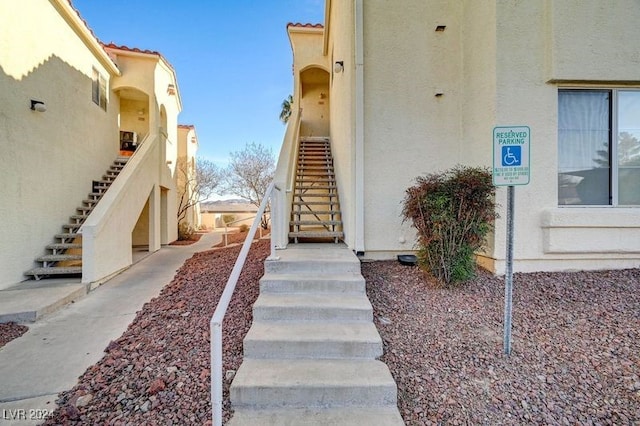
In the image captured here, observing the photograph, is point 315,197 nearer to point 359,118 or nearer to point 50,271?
point 359,118

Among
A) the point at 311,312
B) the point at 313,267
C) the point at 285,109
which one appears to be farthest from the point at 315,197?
the point at 285,109

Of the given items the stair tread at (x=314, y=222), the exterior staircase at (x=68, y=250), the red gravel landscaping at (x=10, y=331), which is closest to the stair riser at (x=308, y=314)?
the stair tread at (x=314, y=222)

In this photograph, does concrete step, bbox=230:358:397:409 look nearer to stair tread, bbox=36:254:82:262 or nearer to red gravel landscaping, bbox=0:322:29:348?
red gravel landscaping, bbox=0:322:29:348

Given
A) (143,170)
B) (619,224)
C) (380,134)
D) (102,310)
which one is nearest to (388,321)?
(380,134)

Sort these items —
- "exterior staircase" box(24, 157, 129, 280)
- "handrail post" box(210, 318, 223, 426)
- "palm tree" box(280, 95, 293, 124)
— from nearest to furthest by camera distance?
"handrail post" box(210, 318, 223, 426)
"exterior staircase" box(24, 157, 129, 280)
"palm tree" box(280, 95, 293, 124)

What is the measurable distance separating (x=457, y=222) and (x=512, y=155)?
130 centimetres

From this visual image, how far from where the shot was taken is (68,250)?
6.98 m

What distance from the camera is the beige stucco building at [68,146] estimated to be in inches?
223

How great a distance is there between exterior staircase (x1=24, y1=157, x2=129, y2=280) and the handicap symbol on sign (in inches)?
291

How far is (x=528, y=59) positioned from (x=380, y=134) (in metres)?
2.59

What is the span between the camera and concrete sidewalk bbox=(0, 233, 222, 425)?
2.71m

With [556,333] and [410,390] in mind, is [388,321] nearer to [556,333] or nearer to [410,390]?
[410,390]

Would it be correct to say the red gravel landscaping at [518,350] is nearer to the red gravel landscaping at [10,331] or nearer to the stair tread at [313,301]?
the stair tread at [313,301]

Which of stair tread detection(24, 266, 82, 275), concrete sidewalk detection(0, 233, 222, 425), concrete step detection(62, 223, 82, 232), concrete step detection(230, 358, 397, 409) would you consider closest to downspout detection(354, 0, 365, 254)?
concrete step detection(230, 358, 397, 409)
